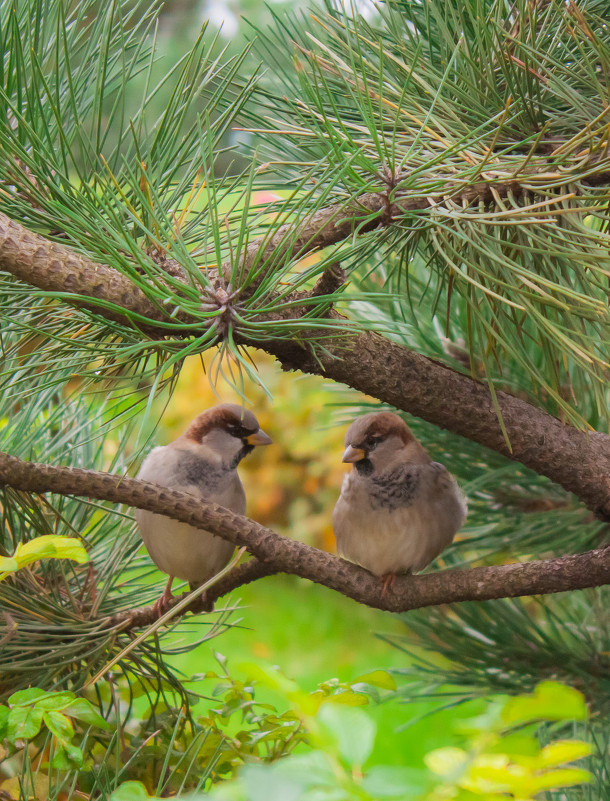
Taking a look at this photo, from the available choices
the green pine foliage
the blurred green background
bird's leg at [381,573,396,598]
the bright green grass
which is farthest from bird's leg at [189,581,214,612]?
the blurred green background

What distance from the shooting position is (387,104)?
70 cm

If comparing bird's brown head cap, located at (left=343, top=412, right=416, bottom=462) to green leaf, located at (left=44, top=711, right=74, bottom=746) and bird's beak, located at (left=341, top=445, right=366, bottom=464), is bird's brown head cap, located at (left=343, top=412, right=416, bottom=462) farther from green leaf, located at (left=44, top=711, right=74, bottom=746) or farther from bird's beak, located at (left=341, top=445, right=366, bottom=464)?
green leaf, located at (left=44, top=711, right=74, bottom=746)

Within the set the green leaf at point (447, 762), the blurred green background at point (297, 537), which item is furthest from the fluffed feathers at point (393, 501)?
the blurred green background at point (297, 537)

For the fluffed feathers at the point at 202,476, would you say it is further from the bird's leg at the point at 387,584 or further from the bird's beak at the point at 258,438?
the bird's leg at the point at 387,584

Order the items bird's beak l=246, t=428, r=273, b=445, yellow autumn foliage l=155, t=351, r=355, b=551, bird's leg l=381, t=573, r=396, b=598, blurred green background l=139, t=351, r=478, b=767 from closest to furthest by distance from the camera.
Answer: bird's leg l=381, t=573, r=396, b=598, bird's beak l=246, t=428, r=273, b=445, blurred green background l=139, t=351, r=478, b=767, yellow autumn foliage l=155, t=351, r=355, b=551

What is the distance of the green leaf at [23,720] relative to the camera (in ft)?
1.80

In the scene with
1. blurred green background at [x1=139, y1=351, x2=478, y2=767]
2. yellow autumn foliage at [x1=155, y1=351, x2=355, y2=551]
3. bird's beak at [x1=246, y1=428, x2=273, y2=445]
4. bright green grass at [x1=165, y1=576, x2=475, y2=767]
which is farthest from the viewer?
yellow autumn foliage at [x1=155, y1=351, x2=355, y2=551]

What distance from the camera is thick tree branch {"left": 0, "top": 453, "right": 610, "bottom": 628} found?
0.62m

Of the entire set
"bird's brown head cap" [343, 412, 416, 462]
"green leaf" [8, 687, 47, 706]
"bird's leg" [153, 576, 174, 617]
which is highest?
"bird's brown head cap" [343, 412, 416, 462]

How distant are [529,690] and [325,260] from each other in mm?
794

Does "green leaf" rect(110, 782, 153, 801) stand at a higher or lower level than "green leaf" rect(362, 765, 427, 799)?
lower

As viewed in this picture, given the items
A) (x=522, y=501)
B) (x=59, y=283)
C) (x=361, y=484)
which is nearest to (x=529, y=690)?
(x=522, y=501)

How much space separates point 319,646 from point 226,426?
2.20 m

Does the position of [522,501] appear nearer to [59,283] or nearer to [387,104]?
[387,104]
